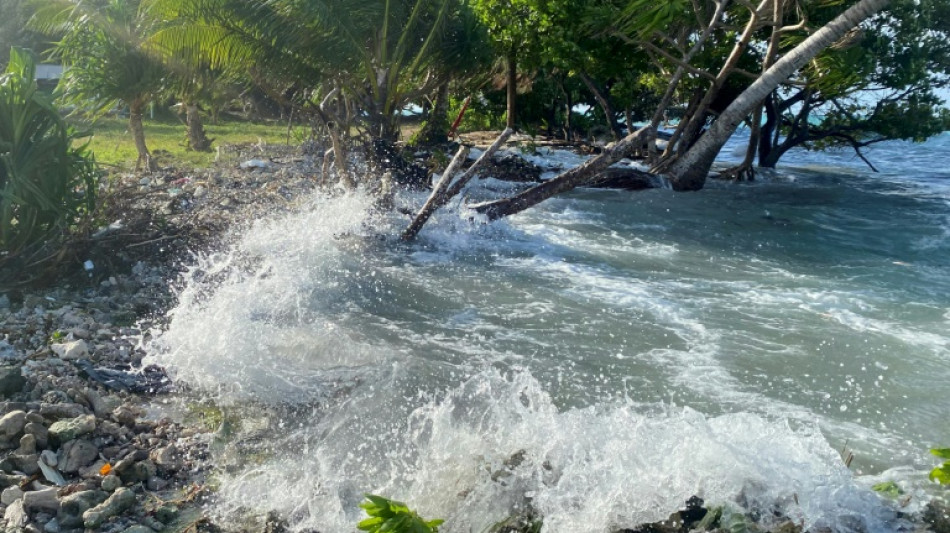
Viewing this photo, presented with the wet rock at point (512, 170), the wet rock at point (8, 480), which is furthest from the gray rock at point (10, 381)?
the wet rock at point (512, 170)

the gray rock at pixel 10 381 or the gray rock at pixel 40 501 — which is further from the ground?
the gray rock at pixel 10 381

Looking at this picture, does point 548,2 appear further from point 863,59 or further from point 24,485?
point 24,485

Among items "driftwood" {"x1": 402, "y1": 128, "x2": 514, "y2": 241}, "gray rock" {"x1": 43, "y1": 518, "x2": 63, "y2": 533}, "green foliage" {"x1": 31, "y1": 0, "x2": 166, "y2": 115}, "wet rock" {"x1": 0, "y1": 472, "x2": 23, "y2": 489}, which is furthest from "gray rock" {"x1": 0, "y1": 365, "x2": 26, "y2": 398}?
"green foliage" {"x1": 31, "y1": 0, "x2": 166, "y2": 115}

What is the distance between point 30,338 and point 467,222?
6092 mm

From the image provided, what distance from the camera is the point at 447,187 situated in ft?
35.9

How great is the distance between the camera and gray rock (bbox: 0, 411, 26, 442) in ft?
16.1

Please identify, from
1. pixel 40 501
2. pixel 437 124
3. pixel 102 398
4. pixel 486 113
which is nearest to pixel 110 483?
pixel 40 501

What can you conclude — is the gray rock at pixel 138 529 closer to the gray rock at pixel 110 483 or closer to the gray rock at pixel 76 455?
the gray rock at pixel 110 483

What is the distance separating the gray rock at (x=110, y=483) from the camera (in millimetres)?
4578

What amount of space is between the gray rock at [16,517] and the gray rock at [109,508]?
277mm

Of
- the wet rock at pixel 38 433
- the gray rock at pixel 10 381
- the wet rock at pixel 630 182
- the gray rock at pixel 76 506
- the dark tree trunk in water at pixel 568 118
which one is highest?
the dark tree trunk in water at pixel 568 118

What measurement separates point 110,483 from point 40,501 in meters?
0.36

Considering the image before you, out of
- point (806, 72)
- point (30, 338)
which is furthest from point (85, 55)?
point (806, 72)

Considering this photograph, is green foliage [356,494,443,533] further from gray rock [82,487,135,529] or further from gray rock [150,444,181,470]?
gray rock [150,444,181,470]
